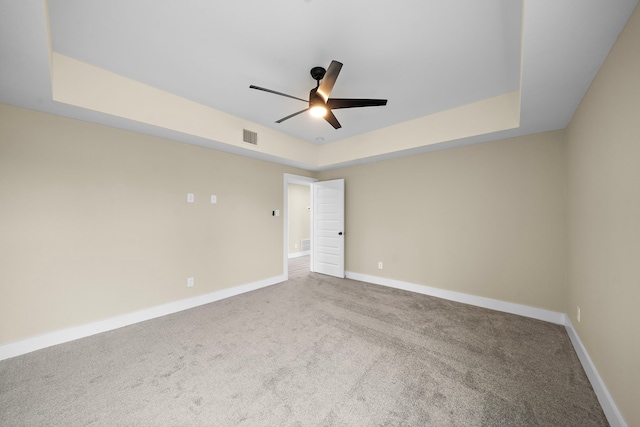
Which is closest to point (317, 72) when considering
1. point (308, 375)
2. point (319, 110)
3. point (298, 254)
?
point (319, 110)

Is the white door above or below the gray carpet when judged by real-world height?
above

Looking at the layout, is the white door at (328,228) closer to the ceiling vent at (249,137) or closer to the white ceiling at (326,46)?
the ceiling vent at (249,137)

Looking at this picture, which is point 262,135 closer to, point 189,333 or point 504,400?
point 189,333

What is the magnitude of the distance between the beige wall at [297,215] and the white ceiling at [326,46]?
4922 millimetres

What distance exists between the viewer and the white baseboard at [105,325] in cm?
222

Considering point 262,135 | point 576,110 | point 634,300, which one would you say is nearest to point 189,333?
point 262,135

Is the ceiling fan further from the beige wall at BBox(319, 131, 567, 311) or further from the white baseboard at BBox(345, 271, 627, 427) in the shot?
the white baseboard at BBox(345, 271, 627, 427)

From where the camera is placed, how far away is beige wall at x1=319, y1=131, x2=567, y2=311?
9.62 feet

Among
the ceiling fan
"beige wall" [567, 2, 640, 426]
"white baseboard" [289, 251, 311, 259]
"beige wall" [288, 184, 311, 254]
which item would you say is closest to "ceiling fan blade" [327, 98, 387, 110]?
the ceiling fan

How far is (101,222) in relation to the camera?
270 centimetres

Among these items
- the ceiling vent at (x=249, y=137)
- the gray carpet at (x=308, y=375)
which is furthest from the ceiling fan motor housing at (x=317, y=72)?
the gray carpet at (x=308, y=375)

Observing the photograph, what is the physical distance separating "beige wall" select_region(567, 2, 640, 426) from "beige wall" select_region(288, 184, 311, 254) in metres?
6.44

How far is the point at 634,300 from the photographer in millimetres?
1259

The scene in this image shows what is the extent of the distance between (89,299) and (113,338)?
55 centimetres
